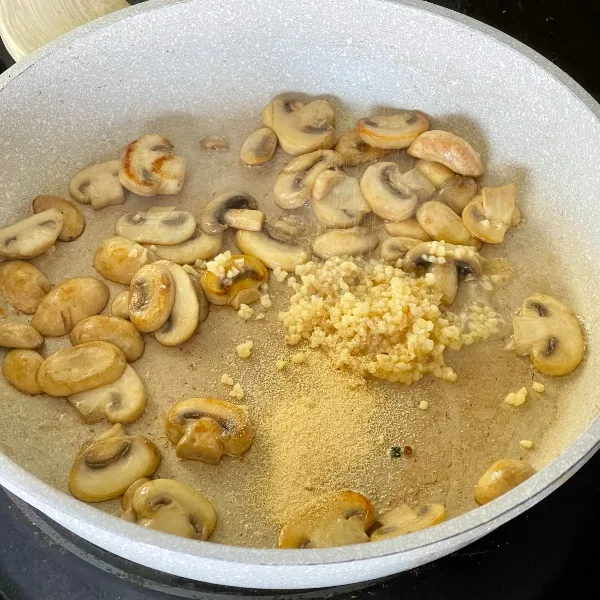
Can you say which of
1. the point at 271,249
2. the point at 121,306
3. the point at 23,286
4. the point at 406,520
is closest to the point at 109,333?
the point at 121,306

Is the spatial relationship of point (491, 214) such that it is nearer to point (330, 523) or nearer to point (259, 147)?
point (259, 147)

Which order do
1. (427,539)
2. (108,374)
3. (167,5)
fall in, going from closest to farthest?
1. (427,539)
2. (108,374)
3. (167,5)

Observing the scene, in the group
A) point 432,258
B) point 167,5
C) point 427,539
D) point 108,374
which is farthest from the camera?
point 167,5

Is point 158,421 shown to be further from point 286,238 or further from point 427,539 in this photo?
point 427,539

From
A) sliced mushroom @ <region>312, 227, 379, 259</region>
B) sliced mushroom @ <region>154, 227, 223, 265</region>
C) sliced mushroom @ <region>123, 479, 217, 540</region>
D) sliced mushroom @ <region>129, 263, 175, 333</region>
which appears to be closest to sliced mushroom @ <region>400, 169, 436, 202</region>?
sliced mushroom @ <region>312, 227, 379, 259</region>

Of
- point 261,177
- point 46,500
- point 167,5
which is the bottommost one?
point 261,177

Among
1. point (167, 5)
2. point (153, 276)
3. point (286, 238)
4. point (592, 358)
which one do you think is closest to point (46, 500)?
point (153, 276)

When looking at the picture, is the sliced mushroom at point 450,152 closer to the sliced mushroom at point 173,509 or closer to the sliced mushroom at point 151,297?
the sliced mushroom at point 151,297
